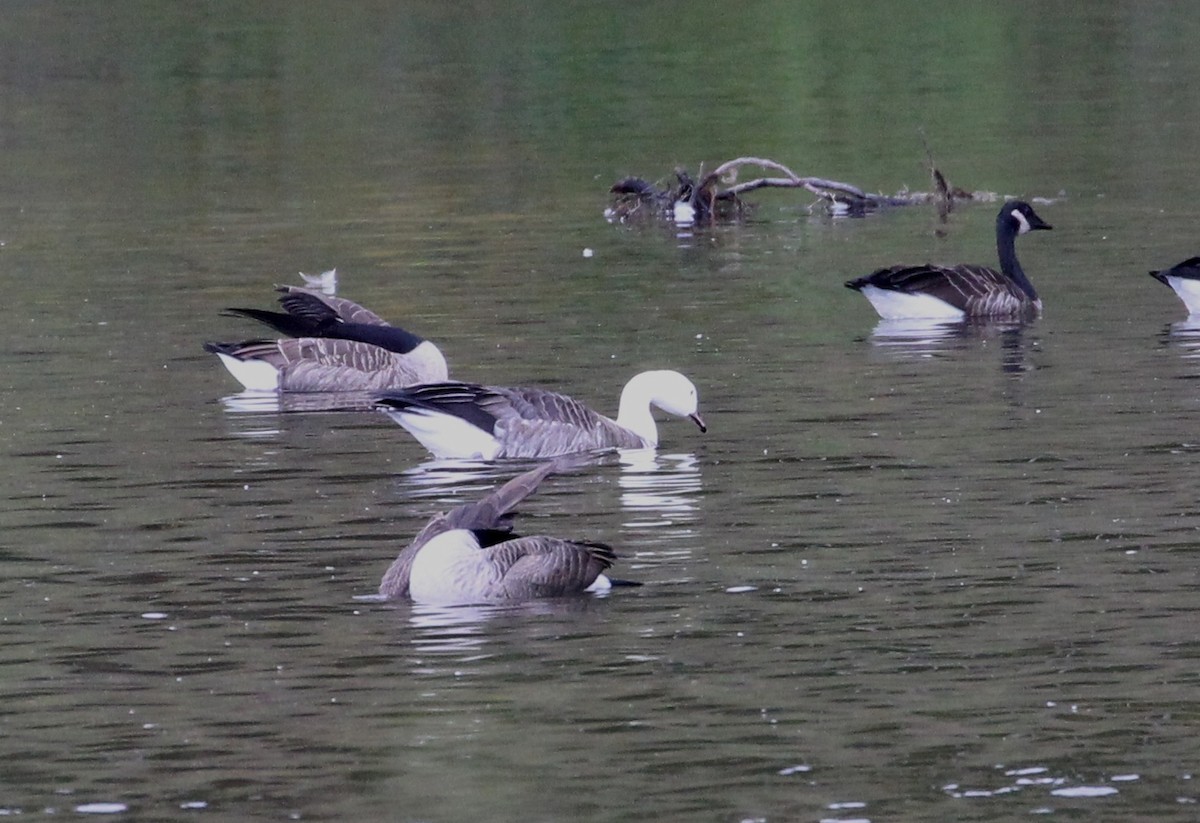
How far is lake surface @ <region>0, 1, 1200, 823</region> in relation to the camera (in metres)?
8.89

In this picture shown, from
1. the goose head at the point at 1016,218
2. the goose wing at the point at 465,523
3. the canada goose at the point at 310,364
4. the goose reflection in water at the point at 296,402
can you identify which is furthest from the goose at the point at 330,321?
the goose wing at the point at 465,523

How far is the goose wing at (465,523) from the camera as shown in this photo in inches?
450

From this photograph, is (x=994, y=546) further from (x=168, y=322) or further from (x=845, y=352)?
(x=168, y=322)

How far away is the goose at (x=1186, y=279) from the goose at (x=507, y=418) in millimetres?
5713

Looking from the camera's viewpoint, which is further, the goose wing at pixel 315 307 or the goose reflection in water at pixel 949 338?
the goose wing at pixel 315 307

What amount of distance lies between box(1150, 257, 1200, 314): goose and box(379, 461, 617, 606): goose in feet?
31.8

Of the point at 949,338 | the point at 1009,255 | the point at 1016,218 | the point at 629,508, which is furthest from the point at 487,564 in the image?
the point at 1016,218

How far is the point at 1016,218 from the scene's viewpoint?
74.9ft

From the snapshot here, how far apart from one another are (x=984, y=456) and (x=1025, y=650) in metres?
4.58

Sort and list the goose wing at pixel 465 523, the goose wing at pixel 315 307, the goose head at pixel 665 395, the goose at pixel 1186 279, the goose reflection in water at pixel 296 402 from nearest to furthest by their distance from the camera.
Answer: the goose wing at pixel 465 523 < the goose head at pixel 665 395 < the goose reflection in water at pixel 296 402 < the goose wing at pixel 315 307 < the goose at pixel 1186 279

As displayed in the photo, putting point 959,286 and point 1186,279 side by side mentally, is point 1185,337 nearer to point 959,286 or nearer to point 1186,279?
point 1186,279

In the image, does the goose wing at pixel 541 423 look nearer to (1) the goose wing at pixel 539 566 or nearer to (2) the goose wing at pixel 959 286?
(1) the goose wing at pixel 539 566

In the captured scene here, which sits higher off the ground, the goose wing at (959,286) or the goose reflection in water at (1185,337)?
the goose wing at (959,286)

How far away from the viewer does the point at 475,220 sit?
28688 mm
